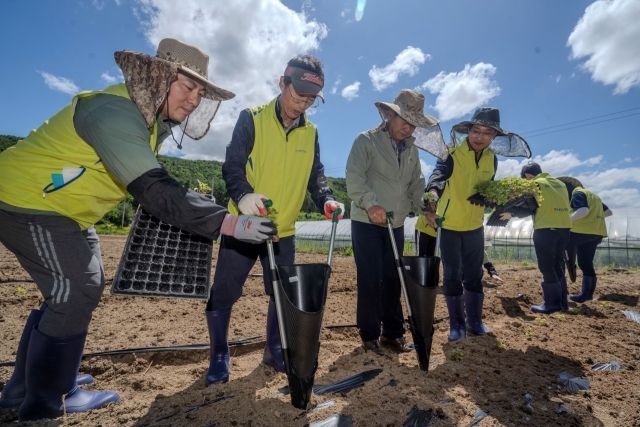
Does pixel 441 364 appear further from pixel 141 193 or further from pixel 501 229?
pixel 501 229

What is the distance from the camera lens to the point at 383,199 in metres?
3.12

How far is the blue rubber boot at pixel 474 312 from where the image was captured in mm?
3594

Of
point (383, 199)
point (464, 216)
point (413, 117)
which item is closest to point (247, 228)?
point (383, 199)

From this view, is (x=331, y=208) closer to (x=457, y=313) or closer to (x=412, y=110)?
(x=412, y=110)

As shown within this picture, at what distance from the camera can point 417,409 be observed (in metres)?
1.92

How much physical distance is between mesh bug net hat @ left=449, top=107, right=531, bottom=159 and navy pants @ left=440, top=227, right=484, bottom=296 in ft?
3.07

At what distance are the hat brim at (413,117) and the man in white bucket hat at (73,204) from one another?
172 cm

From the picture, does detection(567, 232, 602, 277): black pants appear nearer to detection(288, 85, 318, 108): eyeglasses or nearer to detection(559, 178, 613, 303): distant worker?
detection(559, 178, 613, 303): distant worker

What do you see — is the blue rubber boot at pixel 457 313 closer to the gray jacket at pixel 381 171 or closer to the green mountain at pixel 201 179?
the gray jacket at pixel 381 171

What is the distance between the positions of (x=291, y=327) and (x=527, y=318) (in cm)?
401

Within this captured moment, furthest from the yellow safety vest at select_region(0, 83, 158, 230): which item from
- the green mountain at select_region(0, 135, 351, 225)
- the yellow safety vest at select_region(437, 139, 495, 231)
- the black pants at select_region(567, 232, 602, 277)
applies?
the green mountain at select_region(0, 135, 351, 225)

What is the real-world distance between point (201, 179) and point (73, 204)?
67595mm

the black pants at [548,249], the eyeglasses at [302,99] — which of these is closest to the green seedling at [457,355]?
the eyeglasses at [302,99]

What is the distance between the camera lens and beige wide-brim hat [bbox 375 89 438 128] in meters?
2.97
